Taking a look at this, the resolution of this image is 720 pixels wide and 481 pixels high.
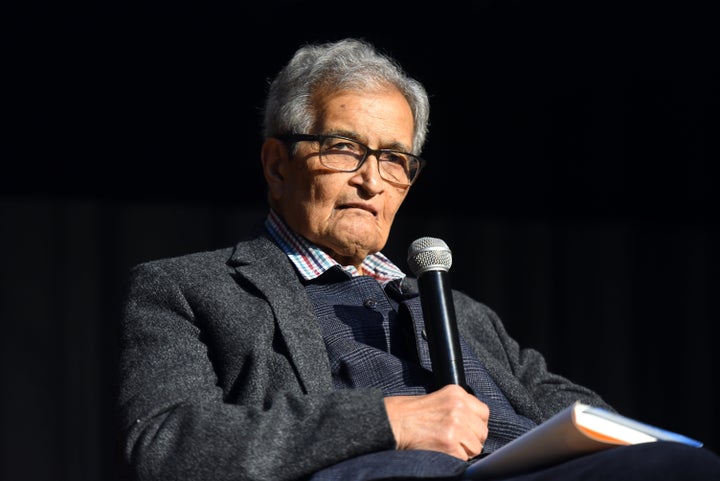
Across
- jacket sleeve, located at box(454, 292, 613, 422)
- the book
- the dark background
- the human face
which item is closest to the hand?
the book

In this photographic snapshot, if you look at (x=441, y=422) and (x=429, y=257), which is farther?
(x=429, y=257)

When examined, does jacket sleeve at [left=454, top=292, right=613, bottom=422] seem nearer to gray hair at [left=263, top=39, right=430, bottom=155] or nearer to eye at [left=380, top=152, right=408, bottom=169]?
eye at [left=380, top=152, right=408, bottom=169]

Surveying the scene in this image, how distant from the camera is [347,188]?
2.39m

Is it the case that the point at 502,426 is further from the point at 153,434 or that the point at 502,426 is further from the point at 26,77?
the point at 26,77

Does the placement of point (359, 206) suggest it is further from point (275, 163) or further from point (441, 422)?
point (441, 422)

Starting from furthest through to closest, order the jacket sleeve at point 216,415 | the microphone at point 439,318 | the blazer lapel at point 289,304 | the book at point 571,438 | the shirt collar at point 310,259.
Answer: the shirt collar at point 310,259, the blazer lapel at point 289,304, the microphone at point 439,318, the jacket sleeve at point 216,415, the book at point 571,438

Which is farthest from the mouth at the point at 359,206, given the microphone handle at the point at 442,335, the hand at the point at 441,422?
the hand at the point at 441,422

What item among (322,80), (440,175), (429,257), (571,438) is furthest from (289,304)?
(440,175)

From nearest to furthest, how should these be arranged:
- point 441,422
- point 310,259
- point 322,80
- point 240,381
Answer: point 441,422, point 240,381, point 310,259, point 322,80

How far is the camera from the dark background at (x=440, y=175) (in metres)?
4.16

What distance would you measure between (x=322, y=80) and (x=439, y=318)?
787 mm

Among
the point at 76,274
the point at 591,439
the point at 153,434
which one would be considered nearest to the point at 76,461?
the point at 76,274

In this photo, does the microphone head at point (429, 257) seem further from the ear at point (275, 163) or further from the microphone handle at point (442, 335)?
the ear at point (275, 163)

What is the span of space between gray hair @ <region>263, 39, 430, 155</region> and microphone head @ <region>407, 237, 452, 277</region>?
21.1 inches
